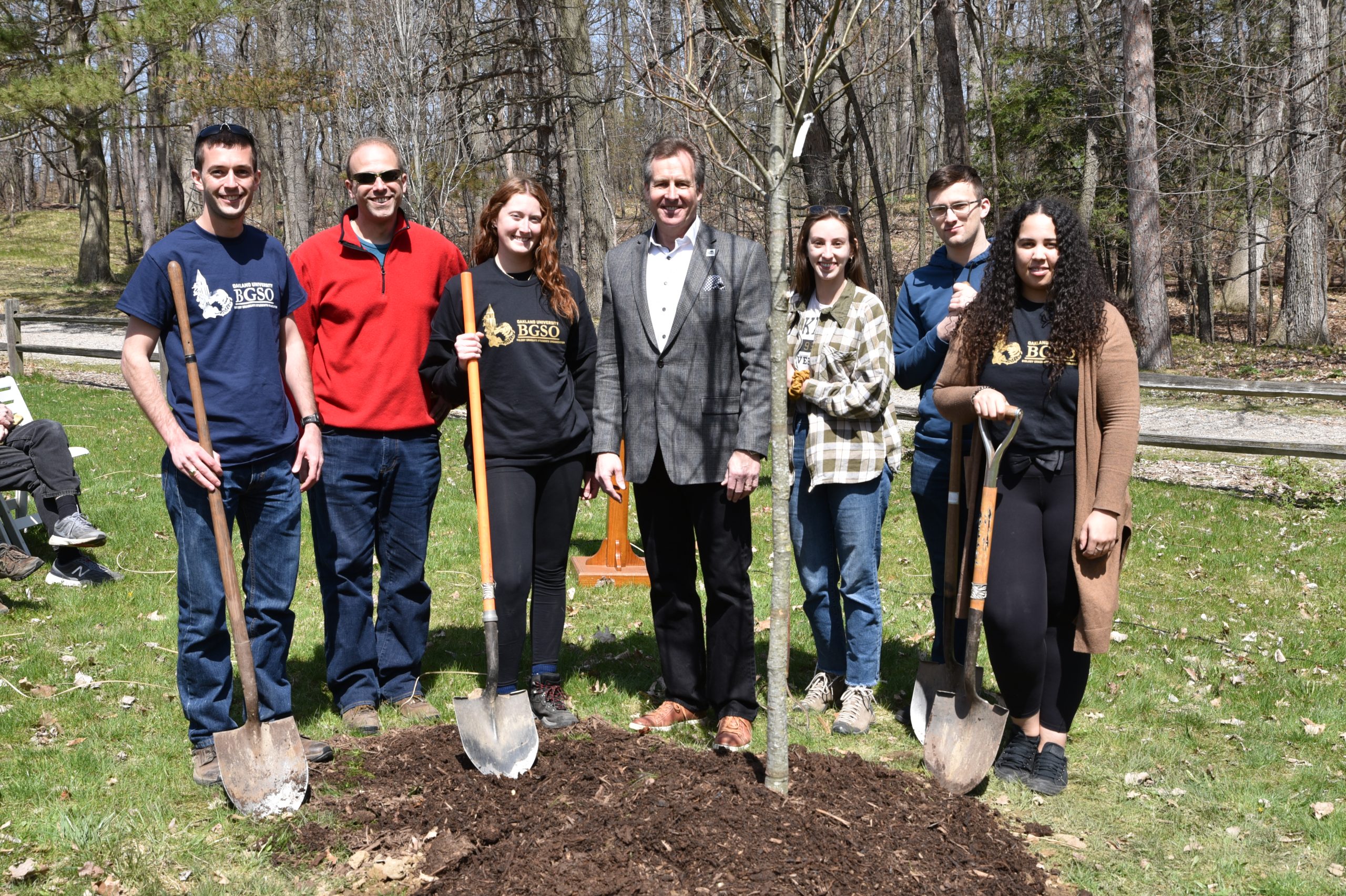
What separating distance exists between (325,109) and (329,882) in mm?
21849

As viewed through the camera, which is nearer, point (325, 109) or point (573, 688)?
point (573, 688)

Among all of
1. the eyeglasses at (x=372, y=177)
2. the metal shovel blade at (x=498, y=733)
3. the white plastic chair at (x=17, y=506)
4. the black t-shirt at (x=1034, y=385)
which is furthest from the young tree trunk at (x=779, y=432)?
the white plastic chair at (x=17, y=506)

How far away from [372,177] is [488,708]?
6.77 ft

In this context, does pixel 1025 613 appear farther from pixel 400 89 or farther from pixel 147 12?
pixel 147 12

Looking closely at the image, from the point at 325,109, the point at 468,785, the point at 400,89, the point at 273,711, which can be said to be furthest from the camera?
the point at 325,109

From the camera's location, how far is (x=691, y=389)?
3961 millimetres

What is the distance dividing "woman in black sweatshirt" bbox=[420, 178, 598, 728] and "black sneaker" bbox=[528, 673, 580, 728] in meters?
0.02

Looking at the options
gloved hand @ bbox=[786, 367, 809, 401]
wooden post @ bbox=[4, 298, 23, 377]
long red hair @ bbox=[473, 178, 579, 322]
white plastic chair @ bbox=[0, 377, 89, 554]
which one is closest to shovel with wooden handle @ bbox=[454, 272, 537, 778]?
long red hair @ bbox=[473, 178, 579, 322]

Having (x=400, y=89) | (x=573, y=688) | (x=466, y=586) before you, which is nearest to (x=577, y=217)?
(x=400, y=89)

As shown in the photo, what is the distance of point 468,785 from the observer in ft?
11.8

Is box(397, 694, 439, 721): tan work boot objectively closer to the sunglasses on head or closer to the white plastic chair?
the sunglasses on head

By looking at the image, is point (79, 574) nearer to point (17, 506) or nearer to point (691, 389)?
point (17, 506)

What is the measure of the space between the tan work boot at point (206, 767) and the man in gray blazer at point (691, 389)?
1.61 m

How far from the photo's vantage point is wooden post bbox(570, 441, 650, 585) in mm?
6617
